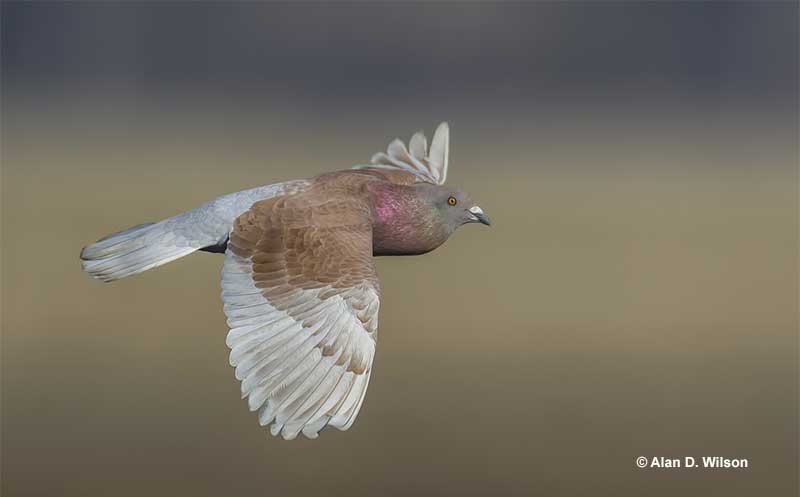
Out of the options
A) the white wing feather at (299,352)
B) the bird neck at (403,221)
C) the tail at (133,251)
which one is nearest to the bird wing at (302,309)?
the white wing feather at (299,352)

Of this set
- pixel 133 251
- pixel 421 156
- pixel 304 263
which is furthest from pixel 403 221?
A: pixel 421 156

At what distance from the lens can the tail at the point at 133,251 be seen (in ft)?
21.1

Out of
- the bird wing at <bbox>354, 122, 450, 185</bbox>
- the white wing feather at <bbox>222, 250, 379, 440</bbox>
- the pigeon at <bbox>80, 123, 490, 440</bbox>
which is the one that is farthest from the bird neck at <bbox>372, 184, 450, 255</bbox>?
the bird wing at <bbox>354, 122, 450, 185</bbox>

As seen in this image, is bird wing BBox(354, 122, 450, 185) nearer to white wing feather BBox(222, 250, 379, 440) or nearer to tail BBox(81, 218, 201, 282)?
tail BBox(81, 218, 201, 282)

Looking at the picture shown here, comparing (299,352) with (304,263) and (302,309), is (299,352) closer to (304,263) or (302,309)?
(302,309)

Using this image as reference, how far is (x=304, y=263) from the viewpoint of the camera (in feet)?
19.9

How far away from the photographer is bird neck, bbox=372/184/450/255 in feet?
21.6

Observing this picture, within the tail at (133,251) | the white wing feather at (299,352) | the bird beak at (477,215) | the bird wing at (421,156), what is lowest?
the white wing feather at (299,352)

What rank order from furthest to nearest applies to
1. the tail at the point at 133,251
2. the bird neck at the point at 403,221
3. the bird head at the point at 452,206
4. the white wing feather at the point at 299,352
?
the bird head at the point at 452,206
the bird neck at the point at 403,221
the tail at the point at 133,251
the white wing feather at the point at 299,352

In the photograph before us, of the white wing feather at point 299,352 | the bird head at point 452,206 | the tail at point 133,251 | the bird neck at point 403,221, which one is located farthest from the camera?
the bird head at point 452,206

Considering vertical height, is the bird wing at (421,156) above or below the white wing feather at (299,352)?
above

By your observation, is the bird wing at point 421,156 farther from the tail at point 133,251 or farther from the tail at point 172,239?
the tail at point 133,251

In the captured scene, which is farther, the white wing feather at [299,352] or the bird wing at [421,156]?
the bird wing at [421,156]

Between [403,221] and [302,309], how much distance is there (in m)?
1.05
